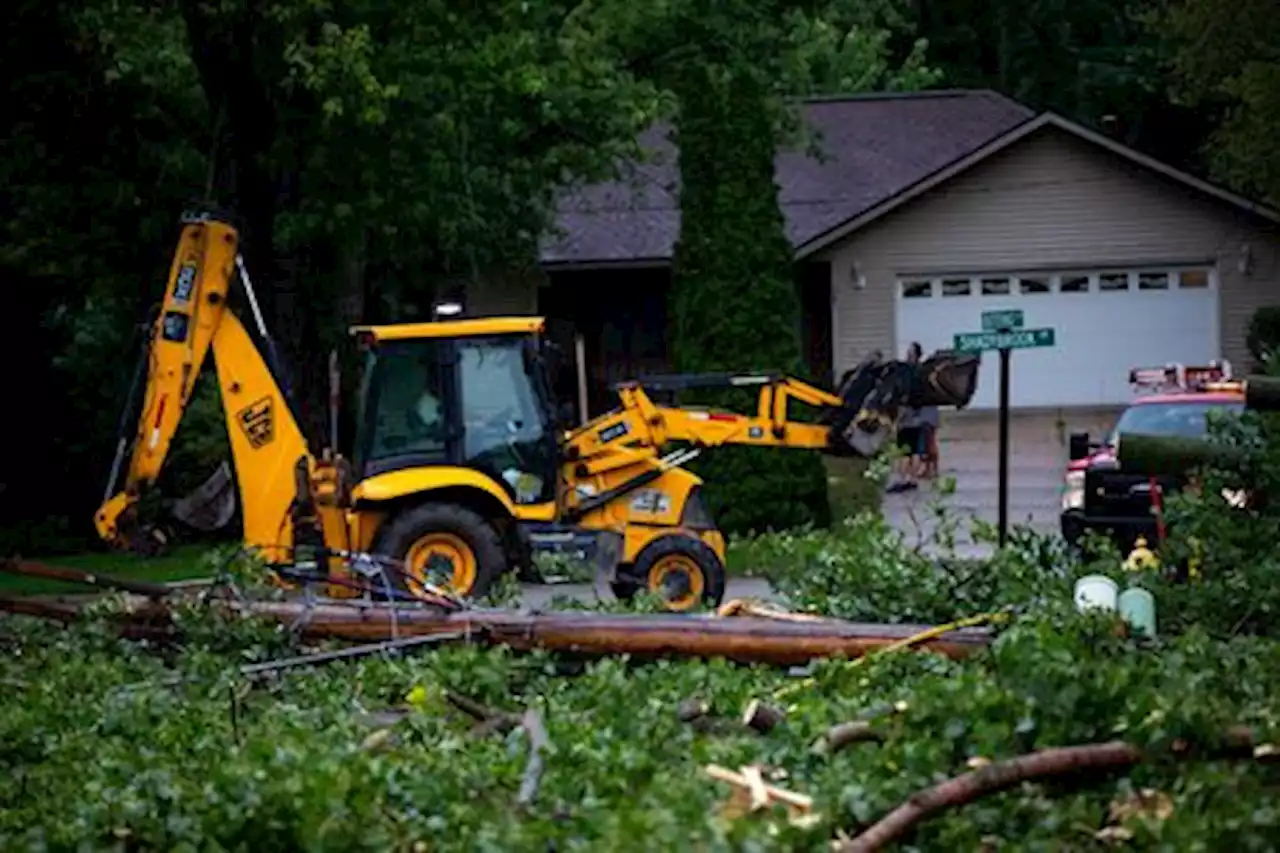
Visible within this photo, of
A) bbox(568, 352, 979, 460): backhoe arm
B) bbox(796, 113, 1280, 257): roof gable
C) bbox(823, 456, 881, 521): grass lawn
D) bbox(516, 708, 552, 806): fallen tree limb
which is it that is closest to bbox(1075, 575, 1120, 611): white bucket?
bbox(516, 708, 552, 806): fallen tree limb

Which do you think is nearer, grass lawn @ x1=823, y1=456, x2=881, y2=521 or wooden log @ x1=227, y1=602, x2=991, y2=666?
wooden log @ x1=227, y1=602, x2=991, y2=666

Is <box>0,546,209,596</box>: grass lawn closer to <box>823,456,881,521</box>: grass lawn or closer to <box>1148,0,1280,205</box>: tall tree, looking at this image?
<box>823,456,881,521</box>: grass lawn

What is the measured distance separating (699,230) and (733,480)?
328 centimetres

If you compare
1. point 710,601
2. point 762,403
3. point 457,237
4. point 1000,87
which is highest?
point 1000,87

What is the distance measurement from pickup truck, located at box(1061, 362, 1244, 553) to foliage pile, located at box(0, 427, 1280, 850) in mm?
5507

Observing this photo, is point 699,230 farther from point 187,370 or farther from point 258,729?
point 258,729

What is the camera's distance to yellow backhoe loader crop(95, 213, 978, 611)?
1881 centimetres

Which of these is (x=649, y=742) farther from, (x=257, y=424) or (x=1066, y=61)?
(x=1066, y=61)

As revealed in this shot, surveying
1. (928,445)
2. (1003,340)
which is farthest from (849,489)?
(1003,340)

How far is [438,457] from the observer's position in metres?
19.0

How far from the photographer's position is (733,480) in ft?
88.7

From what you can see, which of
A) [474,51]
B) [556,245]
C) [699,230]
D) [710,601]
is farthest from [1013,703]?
[556,245]

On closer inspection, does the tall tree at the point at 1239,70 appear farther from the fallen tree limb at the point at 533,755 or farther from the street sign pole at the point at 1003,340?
the fallen tree limb at the point at 533,755

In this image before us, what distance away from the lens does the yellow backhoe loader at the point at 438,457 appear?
18.8 meters
